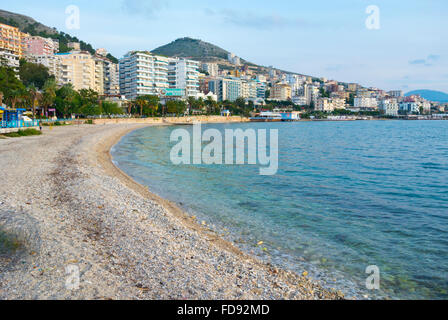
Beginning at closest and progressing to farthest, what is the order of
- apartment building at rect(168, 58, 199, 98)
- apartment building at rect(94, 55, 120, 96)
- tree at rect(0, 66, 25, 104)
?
tree at rect(0, 66, 25, 104), apartment building at rect(94, 55, 120, 96), apartment building at rect(168, 58, 199, 98)

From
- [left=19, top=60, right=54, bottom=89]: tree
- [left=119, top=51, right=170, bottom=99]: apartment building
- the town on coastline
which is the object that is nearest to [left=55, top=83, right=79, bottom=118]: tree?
the town on coastline

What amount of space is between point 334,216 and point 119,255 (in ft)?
27.8

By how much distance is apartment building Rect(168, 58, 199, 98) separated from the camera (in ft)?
484

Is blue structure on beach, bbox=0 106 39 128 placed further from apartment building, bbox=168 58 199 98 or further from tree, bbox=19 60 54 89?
apartment building, bbox=168 58 199 98

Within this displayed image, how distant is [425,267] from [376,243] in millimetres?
1715

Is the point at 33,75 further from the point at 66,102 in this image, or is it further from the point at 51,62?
the point at 66,102

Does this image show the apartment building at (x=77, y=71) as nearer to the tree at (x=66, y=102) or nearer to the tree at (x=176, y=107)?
the tree at (x=176, y=107)

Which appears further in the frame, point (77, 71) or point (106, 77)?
point (106, 77)

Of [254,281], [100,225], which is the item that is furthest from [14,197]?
[254,281]

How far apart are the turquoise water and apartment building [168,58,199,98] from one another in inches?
4990

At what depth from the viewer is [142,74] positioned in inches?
5157

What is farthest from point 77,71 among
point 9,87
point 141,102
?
point 9,87

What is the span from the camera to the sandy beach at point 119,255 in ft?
20.1

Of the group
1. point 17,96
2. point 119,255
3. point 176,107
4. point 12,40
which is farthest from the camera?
point 12,40
